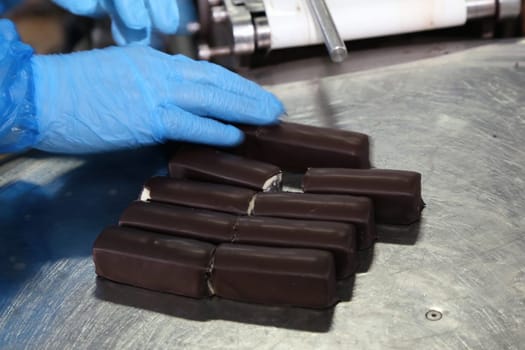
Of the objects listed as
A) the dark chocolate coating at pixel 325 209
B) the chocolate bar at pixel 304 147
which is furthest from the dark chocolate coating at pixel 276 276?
the chocolate bar at pixel 304 147

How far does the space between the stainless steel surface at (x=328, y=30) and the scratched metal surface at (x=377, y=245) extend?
233 mm

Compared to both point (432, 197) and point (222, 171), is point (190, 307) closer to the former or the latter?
point (222, 171)

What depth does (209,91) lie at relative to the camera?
5.64ft

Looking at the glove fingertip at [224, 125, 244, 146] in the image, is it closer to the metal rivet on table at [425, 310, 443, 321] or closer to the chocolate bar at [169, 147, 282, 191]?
the chocolate bar at [169, 147, 282, 191]

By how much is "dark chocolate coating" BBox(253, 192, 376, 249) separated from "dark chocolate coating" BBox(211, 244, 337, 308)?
0.13 metres

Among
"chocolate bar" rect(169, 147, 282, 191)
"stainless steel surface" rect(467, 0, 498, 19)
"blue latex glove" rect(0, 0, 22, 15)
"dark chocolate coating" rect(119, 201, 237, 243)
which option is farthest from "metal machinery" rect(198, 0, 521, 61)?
"dark chocolate coating" rect(119, 201, 237, 243)

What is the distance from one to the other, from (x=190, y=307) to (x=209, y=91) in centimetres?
57

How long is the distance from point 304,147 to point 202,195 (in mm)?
299

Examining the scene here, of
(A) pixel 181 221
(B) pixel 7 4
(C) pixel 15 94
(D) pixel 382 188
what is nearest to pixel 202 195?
(A) pixel 181 221

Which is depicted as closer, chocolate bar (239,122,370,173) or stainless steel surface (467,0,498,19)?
chocolate bar (239,122,370,173)

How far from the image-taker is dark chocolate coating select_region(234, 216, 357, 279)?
1418 mm

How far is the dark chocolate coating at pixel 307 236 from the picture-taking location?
142 cm

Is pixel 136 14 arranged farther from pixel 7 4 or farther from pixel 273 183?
pixel 273 183

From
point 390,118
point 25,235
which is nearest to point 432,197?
point 390,118
